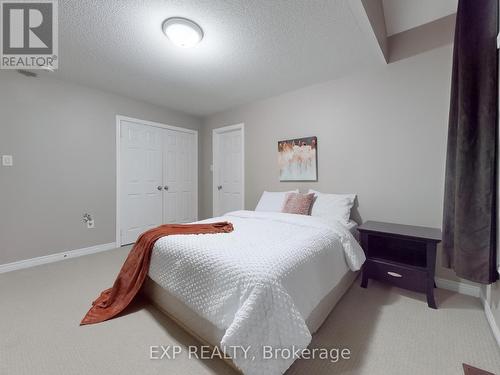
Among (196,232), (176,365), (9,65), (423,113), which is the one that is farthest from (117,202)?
(423,113)

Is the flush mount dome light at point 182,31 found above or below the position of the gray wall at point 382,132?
above

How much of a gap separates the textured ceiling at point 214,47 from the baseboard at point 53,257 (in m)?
2.28

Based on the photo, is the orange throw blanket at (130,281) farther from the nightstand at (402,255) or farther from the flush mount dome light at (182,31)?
the flush mount dome light at (182,31)

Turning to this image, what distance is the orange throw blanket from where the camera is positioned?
1.69 meters

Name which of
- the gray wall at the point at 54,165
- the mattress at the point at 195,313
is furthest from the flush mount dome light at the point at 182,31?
the mattress at the point at 195,313

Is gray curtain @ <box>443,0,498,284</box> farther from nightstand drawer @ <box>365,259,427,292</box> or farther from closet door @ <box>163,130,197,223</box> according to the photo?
closet door @ <box>163,130,197,223</box>

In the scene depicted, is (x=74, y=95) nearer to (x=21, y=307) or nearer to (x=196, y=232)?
(x=21, y=307)

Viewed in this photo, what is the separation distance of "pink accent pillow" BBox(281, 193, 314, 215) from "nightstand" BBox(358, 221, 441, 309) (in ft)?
2.15

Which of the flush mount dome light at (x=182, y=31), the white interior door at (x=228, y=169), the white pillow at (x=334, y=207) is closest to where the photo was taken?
the flush mount dome light at (x=182, y=31)

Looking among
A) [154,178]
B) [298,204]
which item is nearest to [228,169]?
[154,178]

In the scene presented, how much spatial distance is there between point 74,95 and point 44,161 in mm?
958

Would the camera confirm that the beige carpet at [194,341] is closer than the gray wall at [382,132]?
Yes

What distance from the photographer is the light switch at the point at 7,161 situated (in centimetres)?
247

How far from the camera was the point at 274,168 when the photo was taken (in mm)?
3410
